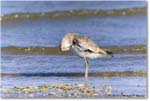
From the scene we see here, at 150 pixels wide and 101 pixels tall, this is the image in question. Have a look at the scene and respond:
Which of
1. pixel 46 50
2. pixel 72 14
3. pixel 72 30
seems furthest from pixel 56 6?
pixel 46 50

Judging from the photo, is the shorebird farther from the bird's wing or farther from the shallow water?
the shallow water

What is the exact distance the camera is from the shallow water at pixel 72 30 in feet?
36.6

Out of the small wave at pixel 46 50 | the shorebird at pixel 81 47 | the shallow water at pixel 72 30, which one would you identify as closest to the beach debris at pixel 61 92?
the shallow water at pixel 72 30

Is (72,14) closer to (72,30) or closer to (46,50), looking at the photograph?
(72,30)

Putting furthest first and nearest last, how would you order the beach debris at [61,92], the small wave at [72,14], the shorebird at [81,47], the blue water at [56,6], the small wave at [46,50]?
1. the small wave at [72,14]
2. the blue water at [56,6]
3. the small wave at [46,50]
4. the shorebird at [81,47]
5. the beach debris at [61,92]

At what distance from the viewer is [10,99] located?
415 inches

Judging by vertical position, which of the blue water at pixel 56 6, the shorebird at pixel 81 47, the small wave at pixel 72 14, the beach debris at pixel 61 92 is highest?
the blue water at pixel 56 6

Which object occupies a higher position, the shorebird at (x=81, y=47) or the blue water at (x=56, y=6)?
the blue water at (x=56, y=6)

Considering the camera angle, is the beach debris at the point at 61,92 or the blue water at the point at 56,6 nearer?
the beach debris at the point at 61,92

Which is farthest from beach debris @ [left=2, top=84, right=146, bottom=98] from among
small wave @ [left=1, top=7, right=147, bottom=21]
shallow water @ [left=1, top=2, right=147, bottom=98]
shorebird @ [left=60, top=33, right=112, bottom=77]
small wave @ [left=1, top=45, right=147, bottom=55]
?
small wave @ [left=1, top=7, right=147, bottom=21]

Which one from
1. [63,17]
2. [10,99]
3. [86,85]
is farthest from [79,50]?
[63,17]

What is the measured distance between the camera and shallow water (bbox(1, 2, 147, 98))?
36.6 feet

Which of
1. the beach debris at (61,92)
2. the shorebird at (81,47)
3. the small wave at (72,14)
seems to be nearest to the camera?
the beach debris at (61,92)

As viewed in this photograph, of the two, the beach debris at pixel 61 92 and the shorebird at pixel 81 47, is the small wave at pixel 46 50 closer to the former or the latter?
the shorebird at pixel 81 47
